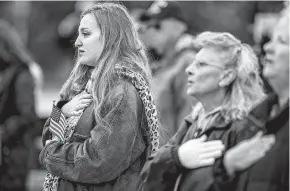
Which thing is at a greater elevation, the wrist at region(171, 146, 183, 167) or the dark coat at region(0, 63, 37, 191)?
the wrist at region(171, 146, 183, 167)

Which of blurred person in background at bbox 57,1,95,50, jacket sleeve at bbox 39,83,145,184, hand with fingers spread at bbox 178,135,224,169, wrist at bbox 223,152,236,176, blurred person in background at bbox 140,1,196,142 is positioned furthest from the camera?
blurred person in background at bbox 57,1,95,50

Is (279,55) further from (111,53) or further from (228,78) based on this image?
(111,53)

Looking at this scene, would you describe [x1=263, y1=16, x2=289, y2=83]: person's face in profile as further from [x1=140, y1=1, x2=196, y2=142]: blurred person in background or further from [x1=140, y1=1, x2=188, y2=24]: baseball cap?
[x1=140, y1=1, x2=188, y2=24]: baseball cap

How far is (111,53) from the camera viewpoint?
5355 mm

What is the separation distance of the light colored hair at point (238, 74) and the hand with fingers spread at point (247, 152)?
1.15 feet

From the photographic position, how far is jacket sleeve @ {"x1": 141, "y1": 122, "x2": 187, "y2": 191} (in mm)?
4430

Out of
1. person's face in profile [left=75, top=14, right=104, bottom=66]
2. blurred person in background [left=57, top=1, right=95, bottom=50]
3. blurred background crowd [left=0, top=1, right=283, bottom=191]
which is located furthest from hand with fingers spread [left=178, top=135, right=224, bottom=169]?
blurred person in background [left=57, top=1, right=95, bottom=50]

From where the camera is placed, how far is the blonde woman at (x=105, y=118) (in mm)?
5105

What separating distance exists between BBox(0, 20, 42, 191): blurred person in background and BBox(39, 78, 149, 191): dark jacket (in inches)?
108

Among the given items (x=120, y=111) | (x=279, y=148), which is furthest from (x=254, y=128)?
(x=120, y=111)

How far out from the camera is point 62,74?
1045 centimetres

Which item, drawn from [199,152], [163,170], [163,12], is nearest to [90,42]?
[163,170]

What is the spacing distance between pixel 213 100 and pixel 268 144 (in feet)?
2.14

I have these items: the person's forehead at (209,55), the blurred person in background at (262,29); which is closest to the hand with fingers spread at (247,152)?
the person's forehead at (209,55)
